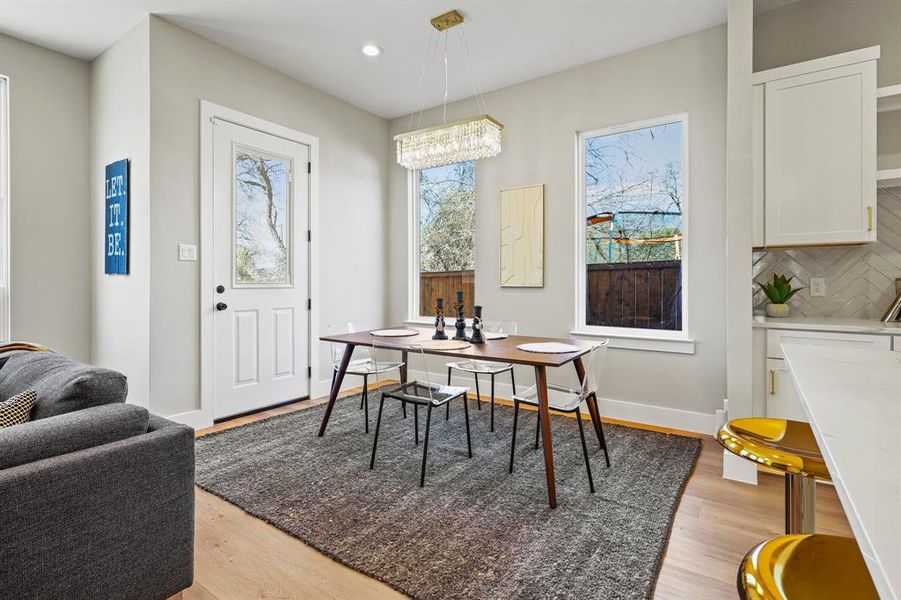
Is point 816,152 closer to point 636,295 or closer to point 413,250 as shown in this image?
point 636,295

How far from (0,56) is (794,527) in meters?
5.01

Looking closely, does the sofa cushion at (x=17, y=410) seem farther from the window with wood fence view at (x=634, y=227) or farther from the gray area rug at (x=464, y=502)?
the window with wood fence view at (x=634, y=227)

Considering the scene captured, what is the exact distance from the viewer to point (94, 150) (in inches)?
142

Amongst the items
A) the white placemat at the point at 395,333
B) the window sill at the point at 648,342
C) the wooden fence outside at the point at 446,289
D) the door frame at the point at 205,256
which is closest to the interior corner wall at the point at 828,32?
the window sill at the point at 648,342

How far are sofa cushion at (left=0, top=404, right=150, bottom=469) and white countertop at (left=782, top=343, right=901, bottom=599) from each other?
1.68 metres

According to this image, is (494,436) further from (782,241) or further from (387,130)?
(387,130)

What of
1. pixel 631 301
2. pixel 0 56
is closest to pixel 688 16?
pixel 631 301

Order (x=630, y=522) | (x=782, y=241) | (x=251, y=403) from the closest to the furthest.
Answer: (x=630, y=522)
(x=782, y=241)
(x=251, y=403)

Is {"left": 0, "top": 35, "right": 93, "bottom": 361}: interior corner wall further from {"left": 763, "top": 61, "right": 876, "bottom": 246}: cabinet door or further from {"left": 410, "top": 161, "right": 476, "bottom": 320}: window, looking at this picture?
{"left": 763, "top": 61, "right": 876, "bottom": 246}: cabinet door

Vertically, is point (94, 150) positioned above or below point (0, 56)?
below

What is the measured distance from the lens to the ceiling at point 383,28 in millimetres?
2979

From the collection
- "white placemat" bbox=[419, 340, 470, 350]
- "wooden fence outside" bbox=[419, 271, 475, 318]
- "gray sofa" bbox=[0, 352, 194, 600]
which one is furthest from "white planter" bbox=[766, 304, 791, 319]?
"gray sofa" bbox=[0, 352, 194, 600]

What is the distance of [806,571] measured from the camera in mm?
750

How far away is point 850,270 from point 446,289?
3.12 metres
